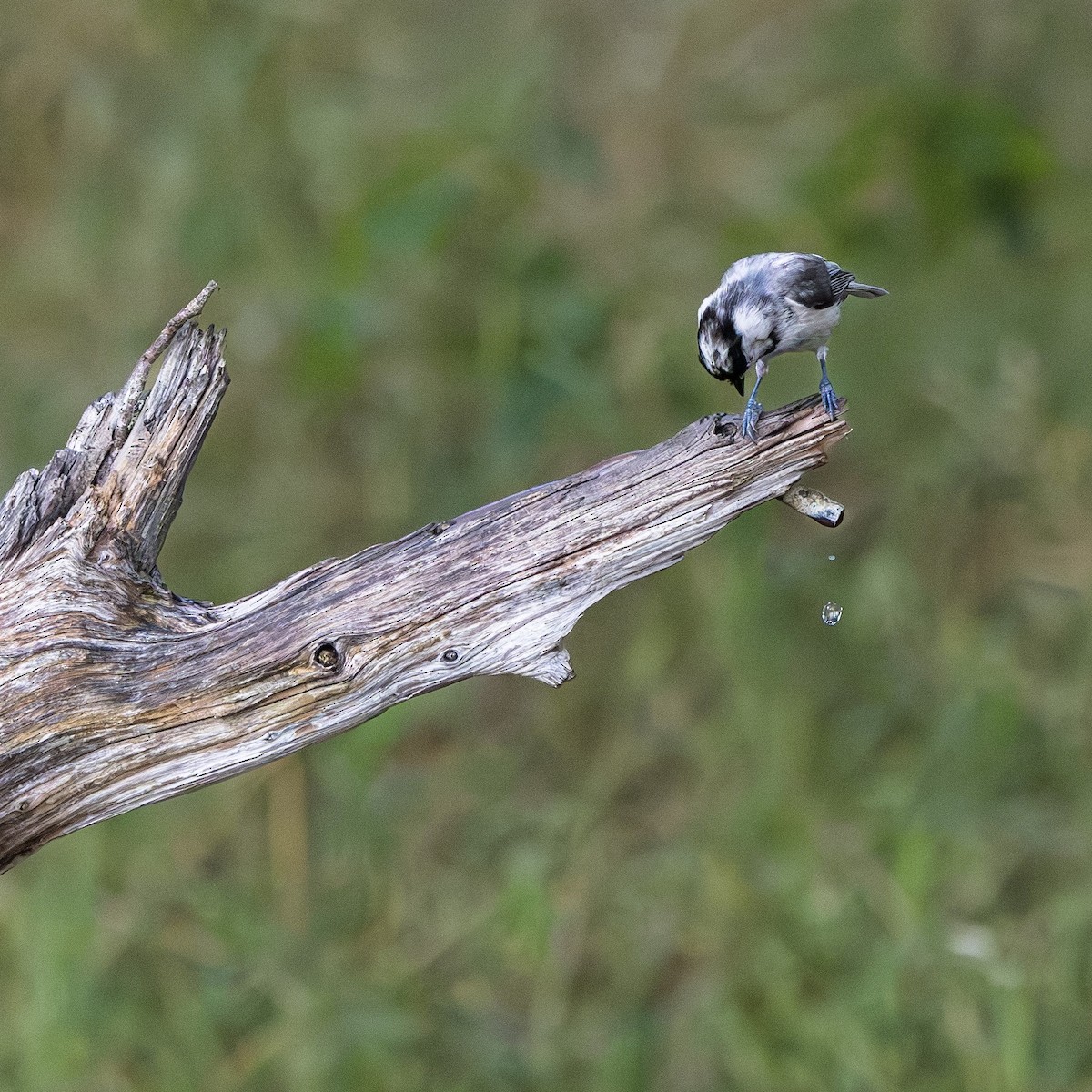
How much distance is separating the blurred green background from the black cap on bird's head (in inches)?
75.9

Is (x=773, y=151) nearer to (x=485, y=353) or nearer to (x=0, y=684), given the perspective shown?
(x=485, y=353)

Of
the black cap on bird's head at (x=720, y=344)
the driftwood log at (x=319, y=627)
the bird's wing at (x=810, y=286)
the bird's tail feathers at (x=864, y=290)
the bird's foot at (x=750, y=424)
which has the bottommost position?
the driftwood log at (x=319, y=627)

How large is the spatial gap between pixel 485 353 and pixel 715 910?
1.72 metres

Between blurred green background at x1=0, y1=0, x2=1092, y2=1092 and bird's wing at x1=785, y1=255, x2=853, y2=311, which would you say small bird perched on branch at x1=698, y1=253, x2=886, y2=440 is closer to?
bird's wing at x1=785, y1=255, x2=853, y2=311

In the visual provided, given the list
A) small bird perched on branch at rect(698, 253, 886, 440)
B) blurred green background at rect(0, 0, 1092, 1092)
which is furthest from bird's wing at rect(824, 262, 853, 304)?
blurred green background at rect(0, 0, 1092, 1092)

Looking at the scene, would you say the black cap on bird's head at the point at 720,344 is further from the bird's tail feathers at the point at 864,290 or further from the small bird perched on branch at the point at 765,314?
the bird's tail feathers at the point at 864,290

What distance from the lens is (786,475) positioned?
1694 millimetres

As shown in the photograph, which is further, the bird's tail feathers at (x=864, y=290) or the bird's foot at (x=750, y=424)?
the bird's tail feathers at (x=864, y=290)

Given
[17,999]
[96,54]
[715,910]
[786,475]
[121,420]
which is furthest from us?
[96,54]

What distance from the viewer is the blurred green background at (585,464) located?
395 centimetres

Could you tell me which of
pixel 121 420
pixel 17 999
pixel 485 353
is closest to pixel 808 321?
pixel 121 420

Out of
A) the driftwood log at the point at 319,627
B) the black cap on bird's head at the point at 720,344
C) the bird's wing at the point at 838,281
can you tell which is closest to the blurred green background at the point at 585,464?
the bird's wing at the point at 838,281

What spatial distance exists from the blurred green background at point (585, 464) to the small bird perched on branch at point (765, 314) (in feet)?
6.24

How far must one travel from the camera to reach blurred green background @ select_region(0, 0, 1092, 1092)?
13.0 ft
